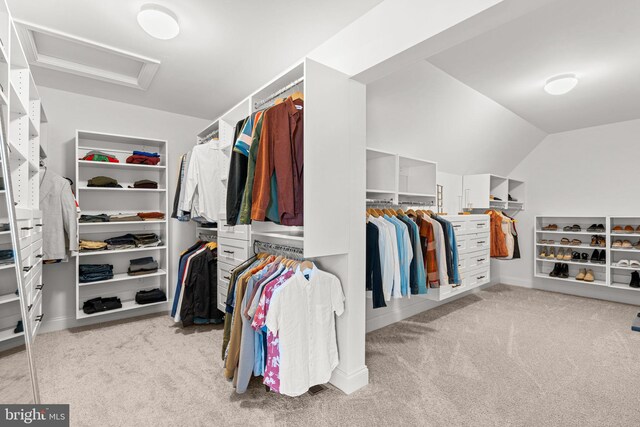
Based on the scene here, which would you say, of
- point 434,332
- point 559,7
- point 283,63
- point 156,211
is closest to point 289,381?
point 434,332

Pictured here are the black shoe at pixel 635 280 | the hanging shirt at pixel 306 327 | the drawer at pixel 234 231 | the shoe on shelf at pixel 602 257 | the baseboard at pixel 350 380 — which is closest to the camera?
the hanging shirt at pixel 306 327

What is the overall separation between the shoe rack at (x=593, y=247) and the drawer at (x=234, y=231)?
4789 millimetres

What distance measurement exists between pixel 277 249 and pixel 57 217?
2.10 metres

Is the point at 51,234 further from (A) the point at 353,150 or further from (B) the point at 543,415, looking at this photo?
(B) the point at 543,415

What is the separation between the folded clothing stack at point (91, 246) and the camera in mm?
3057

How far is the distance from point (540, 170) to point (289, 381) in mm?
5528

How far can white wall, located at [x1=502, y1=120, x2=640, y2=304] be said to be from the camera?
4.47m

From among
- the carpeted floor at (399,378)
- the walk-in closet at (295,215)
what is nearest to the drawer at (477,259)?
the walk-in closet at (295,215)

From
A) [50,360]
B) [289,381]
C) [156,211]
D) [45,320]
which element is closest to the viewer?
[289,381]

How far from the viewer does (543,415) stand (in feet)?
6.14

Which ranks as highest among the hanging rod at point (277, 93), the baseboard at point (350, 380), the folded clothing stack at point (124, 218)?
the hanging rod at point (277, 93)

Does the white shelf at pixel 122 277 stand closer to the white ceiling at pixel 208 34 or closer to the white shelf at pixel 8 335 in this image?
the white ceiling at pixel 208 34

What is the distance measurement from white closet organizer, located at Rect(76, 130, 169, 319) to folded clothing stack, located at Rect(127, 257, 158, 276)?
0.07m

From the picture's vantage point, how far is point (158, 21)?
1978 mm
